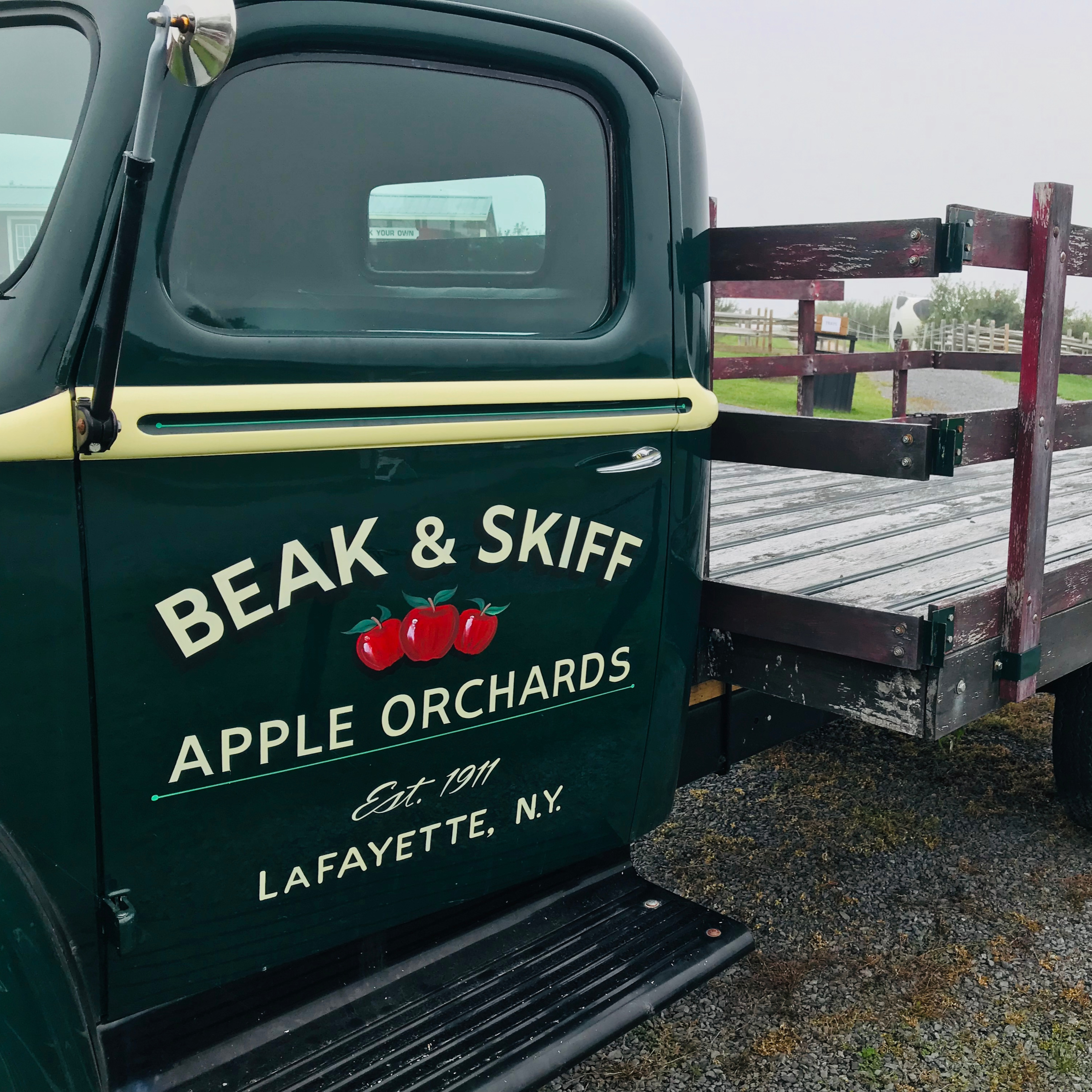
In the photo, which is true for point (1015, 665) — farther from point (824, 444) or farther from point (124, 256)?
point (124, 256)

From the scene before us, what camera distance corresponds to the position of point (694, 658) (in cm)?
235

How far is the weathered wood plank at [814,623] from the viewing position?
2066mm

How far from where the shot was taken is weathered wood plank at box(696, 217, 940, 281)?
1.94 m

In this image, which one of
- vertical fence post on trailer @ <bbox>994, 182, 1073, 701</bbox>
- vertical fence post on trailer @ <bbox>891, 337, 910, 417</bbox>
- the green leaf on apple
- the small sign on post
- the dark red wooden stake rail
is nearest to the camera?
the green leaf on apple

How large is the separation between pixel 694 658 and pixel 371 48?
1.30 meters

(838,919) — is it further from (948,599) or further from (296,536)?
(296,536)

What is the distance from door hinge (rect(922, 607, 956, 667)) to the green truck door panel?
A: 1.60 feet

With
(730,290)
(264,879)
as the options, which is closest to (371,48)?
(264,879)

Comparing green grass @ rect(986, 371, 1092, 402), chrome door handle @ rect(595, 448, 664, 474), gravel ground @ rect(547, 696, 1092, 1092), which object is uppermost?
chrome door handle @ rect(595, 448, 664, 474)

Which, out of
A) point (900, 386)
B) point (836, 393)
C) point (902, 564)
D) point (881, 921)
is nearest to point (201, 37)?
point (902, 564)

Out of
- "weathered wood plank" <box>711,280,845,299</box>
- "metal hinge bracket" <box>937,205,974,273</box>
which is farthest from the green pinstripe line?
"weathered wood plank" <box>711,280,845,299</box>

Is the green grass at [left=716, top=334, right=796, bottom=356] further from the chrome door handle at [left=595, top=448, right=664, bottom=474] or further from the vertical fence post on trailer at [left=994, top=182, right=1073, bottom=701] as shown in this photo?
the chrome door handle at [left=595, top=448, right=664, bottom=474]

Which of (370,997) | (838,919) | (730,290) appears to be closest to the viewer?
(370,997)

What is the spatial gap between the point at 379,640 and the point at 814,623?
88 centimetres
